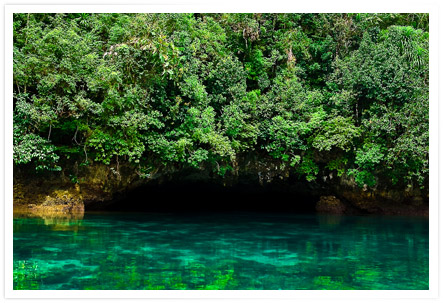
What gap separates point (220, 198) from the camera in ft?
76.4

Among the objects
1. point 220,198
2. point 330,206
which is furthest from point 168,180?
point 330,206

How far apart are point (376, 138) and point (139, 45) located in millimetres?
9323

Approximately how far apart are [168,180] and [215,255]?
10234 mm

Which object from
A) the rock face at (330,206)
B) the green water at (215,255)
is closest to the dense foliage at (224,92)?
the rock face at (330,206)

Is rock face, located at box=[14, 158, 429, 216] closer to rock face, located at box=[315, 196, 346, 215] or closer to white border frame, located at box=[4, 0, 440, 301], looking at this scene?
rock face, located at box=[315, 196, 346, 215]

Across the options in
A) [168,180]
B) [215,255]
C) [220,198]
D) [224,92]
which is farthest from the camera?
[220,198]

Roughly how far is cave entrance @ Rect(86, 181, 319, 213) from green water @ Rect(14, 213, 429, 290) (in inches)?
252

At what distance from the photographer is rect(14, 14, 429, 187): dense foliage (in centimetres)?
1378

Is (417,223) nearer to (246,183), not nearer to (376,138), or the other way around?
(376,138)

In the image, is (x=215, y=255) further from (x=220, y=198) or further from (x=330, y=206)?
(x=220, y=198)
